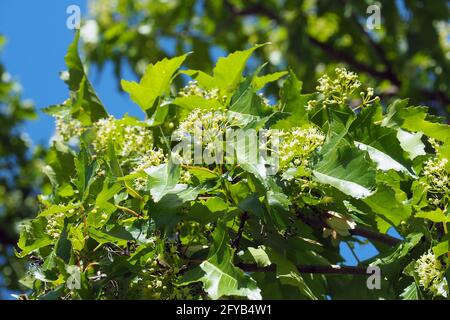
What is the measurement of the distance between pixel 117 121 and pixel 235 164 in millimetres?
503

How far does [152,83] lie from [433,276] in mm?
877

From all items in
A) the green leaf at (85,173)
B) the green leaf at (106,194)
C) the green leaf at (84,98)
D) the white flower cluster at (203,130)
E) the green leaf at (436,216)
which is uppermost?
the green leaf at (84,98)

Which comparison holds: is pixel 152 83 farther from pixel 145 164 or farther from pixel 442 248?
pixel 442 248

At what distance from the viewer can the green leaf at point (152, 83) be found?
7.03ft

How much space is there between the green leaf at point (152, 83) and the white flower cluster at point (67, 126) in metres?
0.25

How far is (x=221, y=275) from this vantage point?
1.69 meters

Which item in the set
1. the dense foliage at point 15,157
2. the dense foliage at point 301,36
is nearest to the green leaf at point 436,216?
the dense foliage at point 301,36

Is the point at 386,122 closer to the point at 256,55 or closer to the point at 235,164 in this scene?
the point at 235,164

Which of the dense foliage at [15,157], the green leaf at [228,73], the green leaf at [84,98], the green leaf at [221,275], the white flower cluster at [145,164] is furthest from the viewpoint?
the dense foliage at [15,157]

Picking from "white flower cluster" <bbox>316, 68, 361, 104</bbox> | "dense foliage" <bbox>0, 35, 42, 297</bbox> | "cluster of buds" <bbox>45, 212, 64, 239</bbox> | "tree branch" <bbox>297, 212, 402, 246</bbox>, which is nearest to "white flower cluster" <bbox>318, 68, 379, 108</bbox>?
"white flower cluster" <bbox>316, 68, 361, 104</bbox>

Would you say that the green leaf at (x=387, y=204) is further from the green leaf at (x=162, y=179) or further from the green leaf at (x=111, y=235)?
the green leaf at (x=111, y=235)

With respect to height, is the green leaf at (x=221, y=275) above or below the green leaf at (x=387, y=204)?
below

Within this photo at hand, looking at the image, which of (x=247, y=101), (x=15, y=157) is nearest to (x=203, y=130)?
(x=247, y=101)
